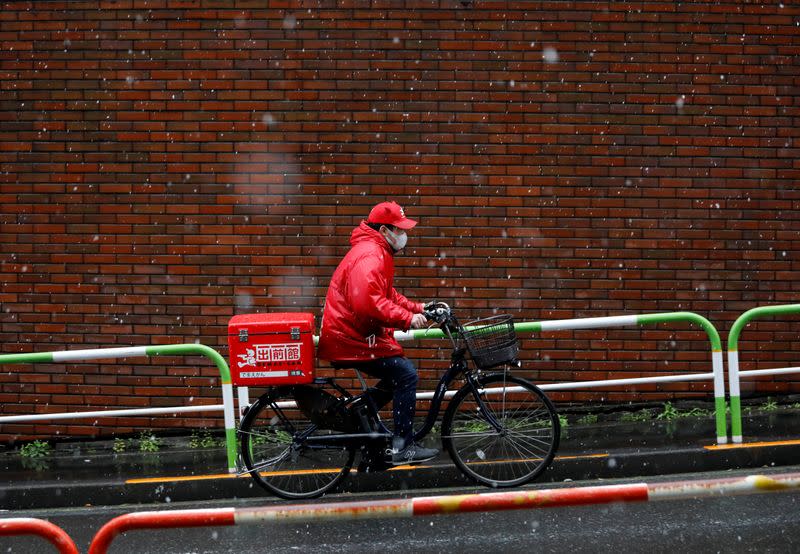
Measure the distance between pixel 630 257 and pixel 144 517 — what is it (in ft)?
19.6

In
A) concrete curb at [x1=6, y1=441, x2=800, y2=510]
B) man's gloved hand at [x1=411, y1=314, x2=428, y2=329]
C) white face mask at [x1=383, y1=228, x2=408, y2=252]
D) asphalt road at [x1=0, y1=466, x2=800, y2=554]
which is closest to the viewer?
asphalt road at [x1=0, y1=466, x2=800, y2=554]

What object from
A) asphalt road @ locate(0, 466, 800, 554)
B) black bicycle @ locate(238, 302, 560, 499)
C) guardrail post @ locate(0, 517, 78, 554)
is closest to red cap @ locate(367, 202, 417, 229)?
black bicycle @ locate(238, 302, 560, 499)

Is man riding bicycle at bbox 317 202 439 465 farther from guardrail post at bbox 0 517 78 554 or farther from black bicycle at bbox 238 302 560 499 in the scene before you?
guardrail post at bbox 0 517 78 554

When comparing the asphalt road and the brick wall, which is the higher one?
the brick wall

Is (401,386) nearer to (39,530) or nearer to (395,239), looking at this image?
(395,239)

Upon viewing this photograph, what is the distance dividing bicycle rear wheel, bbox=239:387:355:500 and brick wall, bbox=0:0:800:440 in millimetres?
2160

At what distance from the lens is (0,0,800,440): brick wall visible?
8148mm

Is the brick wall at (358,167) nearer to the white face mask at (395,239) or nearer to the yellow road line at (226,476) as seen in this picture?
the yellow road line at (226,476)

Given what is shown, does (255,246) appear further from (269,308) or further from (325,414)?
(325,414)

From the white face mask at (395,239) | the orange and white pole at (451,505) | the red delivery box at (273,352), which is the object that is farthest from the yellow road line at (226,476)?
the orange and white pole at (451,505)

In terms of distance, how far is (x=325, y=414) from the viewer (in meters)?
5.95

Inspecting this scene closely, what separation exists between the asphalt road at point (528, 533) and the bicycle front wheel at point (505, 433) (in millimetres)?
376

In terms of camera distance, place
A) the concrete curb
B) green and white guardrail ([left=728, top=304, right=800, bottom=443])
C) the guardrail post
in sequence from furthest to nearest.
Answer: green and white guardrail ([left=728, top=304, right=800, bottom=443]) < the concrete curb < the guardrail post

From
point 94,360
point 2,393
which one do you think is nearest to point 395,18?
point 94,360
